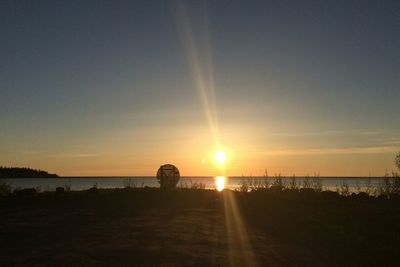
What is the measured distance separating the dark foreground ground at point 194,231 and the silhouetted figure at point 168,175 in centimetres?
916

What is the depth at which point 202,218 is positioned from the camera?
59.8 feet

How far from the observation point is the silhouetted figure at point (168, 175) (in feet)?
114

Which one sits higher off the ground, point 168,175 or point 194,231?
point 168,175

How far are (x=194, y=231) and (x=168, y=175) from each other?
64.8 ft

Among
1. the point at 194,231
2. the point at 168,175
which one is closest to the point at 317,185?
the point at 168,175

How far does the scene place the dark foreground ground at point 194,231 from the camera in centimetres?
1183

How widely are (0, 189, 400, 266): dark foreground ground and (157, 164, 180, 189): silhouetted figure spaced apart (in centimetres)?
916

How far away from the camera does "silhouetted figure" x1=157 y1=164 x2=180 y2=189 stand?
34.7 m

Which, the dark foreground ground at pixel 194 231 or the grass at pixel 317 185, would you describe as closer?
the dark foreground ground at pixel 194 231

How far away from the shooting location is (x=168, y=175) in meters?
34.8

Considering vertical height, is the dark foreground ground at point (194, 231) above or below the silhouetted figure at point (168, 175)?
below

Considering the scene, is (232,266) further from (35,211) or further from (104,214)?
(35,211)

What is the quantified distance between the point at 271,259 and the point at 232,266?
1388 millimetres

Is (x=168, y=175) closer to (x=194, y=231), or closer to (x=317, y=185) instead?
(x=317, y=185)
